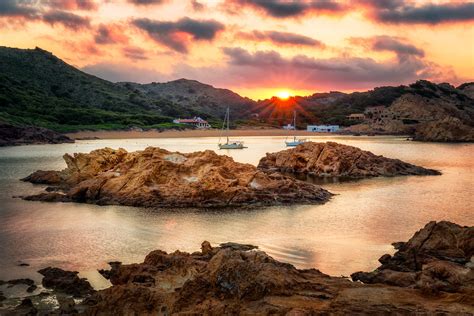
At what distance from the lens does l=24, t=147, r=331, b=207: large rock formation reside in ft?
118

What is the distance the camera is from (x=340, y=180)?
A: 5359 centimetres

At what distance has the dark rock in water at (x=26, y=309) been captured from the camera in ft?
48.2

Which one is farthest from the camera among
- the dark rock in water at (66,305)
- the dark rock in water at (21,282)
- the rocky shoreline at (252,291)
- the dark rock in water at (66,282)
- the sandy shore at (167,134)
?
the sandy shore at (167,134)

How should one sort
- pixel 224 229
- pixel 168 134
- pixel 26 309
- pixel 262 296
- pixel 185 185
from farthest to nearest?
1. pixel 168 134
2. pixel 185 185
3. pixel 224 229
4. pixel 26 309
5. pixel 262 296

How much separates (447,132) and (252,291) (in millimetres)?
148496

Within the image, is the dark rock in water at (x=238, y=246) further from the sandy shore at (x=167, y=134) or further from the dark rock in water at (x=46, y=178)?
the sandy shore at (x=167, y=134)

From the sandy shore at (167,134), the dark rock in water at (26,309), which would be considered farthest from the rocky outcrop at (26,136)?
the dark rock in water at (26,309)

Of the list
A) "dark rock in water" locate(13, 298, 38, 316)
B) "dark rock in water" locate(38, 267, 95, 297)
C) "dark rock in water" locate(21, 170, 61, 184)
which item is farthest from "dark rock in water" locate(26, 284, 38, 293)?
"dark rock in water" locate(21, 170, 61, 184)

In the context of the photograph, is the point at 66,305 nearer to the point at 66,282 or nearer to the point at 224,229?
the point at 66,282

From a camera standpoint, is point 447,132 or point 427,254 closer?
point 427,254

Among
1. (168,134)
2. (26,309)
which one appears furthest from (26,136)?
(26,309)

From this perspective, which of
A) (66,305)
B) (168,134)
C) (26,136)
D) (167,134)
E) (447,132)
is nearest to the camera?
(66,305)

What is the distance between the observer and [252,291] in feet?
39.1

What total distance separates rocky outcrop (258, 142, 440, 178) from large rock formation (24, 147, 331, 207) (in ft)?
57.7
